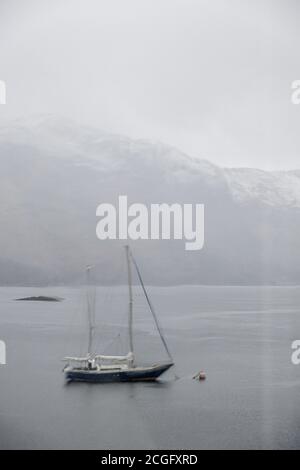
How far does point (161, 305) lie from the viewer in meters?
11.6

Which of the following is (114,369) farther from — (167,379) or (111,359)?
(167,379)

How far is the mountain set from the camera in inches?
429

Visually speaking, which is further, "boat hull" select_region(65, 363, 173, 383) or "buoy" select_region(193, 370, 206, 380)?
"buoy" select_region(193, 370, 206, 380)

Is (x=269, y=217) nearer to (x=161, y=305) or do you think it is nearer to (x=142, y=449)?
(x=161, y=305)

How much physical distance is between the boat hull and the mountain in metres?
1.56

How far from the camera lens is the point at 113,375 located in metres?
9.98

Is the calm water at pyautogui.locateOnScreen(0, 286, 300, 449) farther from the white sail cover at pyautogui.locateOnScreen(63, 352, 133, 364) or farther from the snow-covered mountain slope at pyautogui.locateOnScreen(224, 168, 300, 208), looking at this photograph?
the snow-covered mountain slope at pyautogui.locateOnScreen(224, 168, 300, 208)

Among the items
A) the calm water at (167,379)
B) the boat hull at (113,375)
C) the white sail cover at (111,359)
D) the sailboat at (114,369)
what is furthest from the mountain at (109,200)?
the boat hull at (113,375)

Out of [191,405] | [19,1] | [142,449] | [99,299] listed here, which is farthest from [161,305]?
[19,1]

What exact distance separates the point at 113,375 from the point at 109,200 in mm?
2918

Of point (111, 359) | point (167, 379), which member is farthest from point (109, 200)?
point (167, 379)

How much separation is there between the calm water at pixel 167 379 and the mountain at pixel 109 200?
1.44ft

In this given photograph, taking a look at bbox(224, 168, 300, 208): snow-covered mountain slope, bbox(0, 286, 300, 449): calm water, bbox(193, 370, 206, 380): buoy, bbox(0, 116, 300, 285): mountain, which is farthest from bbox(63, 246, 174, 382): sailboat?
bbox(224, 168, 300, 208): snow-covered mountain slope
